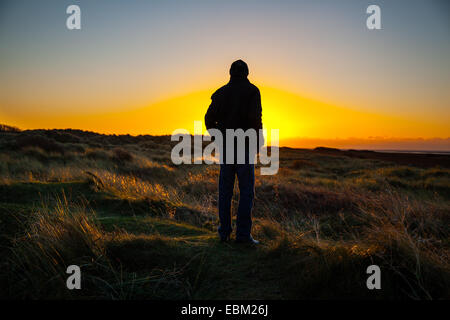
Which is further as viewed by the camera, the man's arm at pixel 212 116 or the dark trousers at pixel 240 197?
the man's arm at pixel 212 116

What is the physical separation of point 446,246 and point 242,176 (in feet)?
11.1

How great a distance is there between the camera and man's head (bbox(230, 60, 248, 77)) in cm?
374

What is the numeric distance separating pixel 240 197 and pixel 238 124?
0.97 m

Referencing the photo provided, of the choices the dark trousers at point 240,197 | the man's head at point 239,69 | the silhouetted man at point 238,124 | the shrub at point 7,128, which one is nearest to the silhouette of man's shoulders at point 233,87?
the silhouetted man at point 238,124

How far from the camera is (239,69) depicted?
3.76 metres

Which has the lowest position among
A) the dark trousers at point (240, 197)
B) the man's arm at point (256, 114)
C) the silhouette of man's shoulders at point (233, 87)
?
the dark trousers at point (240, 197)

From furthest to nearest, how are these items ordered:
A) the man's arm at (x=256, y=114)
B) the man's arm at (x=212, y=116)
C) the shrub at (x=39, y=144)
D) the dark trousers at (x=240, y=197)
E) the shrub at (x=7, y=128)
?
the shrub at (x=7, y=128), the shrub at (x=39, y=144), the man's arm at (x=212, y=116), the dark trousers at (x=240, y=197), the man's arm at (x=256, y=114)

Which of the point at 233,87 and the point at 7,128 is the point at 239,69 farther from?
the point at 7,128

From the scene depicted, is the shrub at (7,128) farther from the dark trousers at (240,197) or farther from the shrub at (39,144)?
the dark trousers at (240,197)

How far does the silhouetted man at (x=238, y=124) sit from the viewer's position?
12.0ft

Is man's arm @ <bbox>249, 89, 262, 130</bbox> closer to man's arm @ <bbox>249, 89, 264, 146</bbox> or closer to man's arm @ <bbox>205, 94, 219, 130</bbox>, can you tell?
man's arm @ <bbox>249, 89, 264, 146</bbox>

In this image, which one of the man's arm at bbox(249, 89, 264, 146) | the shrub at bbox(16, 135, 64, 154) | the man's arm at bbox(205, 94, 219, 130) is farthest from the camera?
the shrub at bbox(16, 135, 64, 154)

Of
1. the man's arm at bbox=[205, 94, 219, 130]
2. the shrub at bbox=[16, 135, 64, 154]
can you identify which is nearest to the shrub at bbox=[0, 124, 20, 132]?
the shrub at bbox=[16, 135, 64, 154]

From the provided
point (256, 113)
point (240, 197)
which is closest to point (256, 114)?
point (256, 113)
